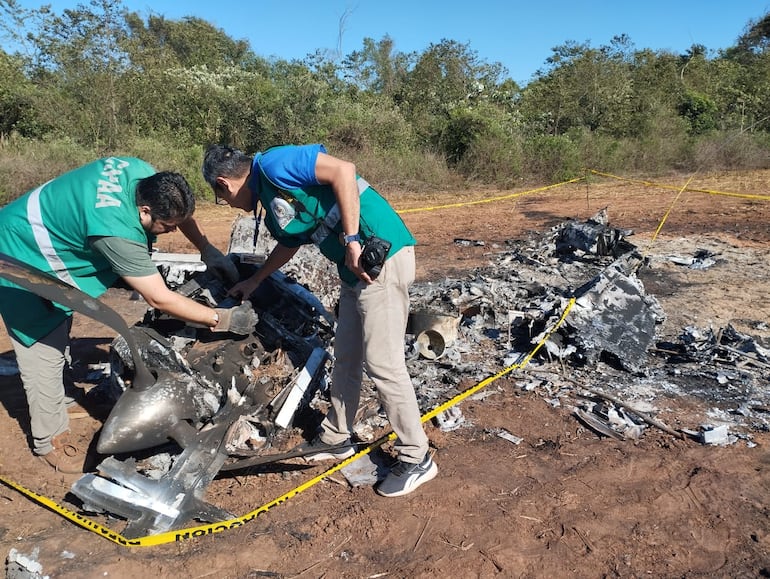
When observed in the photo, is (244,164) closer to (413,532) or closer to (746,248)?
(413,532)

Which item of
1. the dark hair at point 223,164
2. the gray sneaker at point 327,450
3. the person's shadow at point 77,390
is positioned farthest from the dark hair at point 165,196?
the person's shadow at point 77,390

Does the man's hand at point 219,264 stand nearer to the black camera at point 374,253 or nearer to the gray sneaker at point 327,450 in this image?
the gray sneaker at point 327,450

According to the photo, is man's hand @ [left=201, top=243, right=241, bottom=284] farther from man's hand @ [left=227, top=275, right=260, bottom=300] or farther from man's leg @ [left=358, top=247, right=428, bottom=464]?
man's leg @ [left=358, top=247, right=428, bottom=464]

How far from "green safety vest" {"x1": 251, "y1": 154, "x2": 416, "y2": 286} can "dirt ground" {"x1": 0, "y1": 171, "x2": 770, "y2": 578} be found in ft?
4.50

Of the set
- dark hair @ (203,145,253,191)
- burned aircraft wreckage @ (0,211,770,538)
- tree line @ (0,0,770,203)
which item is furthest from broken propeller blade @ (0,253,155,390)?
tree line @ (0,0,770,203)

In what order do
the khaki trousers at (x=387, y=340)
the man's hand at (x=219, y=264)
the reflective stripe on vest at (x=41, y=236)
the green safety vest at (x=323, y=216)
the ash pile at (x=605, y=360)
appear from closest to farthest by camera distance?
the green safety vest at (x=323, y=216)
the khaki trousers at (x=387, y=340)
the reflective stripe on vest at (x=41, y=236)
the man's hand at (x=219, y=264)
the ash pile at (x=605, y=360)

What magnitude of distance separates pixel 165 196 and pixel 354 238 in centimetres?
110

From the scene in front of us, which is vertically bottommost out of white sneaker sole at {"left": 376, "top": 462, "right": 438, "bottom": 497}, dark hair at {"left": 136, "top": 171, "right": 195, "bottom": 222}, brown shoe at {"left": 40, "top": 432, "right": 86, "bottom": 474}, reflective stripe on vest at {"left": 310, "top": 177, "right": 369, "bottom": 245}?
white sneaker sole at {"left": 376, "top": 462, "right": 438, "bottom": 497}

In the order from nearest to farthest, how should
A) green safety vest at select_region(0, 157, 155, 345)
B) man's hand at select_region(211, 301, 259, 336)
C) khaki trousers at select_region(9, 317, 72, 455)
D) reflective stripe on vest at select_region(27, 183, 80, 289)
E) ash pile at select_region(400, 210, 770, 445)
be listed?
green safety vest at select_region(0, 157, 155, 345), reflective stripe on vest at select_region(27, 183, 80, 289), man's hand at select_region(211, 301, 259, 336), khaki trousers at select_region(9, 317, 72, 455), ash pile at select_region(400, 210, 770, 445)

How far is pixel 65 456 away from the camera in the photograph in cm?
383

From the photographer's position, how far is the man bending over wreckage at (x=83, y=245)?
315cm

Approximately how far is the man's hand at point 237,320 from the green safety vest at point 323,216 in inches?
27.3

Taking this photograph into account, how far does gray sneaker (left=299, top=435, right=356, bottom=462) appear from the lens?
361cm

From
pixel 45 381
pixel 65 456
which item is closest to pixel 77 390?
pixel 65 456
